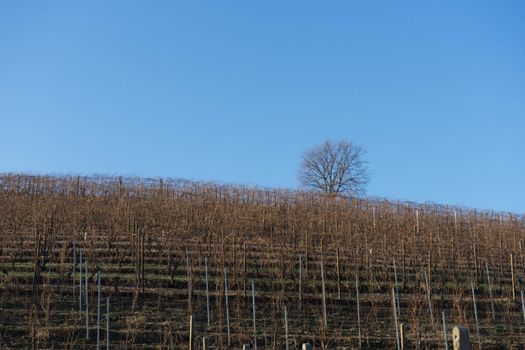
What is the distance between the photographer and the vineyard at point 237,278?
9.23m

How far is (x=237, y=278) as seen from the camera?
11.6m

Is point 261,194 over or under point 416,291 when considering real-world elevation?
over

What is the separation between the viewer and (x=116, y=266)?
12.3 m

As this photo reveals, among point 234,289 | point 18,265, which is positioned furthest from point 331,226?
point 18,265

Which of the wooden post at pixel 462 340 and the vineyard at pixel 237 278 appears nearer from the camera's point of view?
the wooden post at pixel 462 340

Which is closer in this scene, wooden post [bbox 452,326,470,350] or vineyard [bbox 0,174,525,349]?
wooden post [bbox 452,326,470,350]

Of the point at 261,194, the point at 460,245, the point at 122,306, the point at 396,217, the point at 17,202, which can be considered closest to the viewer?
the point at 122,306

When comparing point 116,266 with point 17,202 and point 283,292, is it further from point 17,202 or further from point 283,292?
point 17,202

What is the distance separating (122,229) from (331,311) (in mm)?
6549

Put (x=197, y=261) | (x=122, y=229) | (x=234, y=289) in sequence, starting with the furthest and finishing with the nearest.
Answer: (x=122, y=229), (x=197, y=261), (x=234, y=289)

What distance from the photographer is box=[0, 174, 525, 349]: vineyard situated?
9234 mm

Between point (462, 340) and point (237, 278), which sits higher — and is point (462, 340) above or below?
below

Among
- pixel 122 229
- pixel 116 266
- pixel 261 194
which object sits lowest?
pixel 116 266

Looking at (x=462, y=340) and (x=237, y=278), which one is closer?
(x=462, y=340)
